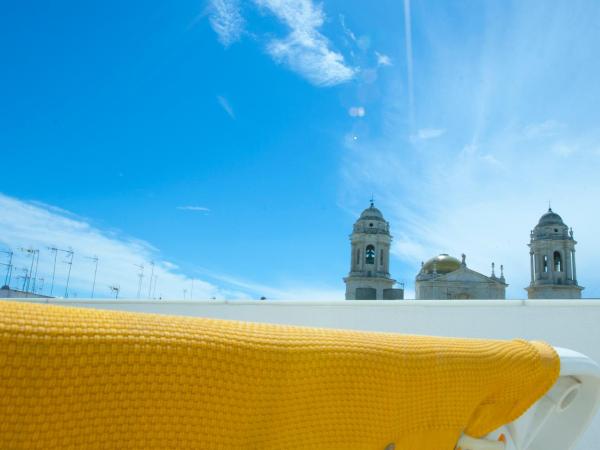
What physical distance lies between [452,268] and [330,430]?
23.6m

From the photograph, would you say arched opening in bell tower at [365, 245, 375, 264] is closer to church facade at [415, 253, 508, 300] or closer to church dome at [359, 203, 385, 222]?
church dome at [359, 203, 385, 222]

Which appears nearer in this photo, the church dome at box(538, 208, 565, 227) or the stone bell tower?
the stone bell tower

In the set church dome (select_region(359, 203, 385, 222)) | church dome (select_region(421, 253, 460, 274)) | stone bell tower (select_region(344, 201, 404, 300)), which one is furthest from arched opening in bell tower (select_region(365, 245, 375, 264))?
church dome (select_region(421, 253, 460, 274))

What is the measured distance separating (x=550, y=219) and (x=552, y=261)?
7.30ft

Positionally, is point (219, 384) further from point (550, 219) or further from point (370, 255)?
point (550, 219)

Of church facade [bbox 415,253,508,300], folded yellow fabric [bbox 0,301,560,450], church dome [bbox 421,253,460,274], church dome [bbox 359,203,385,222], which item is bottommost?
folded yellow fabric [bbox 0,301,560,450]

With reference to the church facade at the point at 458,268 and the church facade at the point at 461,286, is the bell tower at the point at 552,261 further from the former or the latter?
the church facade at the point at 461,286

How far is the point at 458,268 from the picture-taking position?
22.6 meters

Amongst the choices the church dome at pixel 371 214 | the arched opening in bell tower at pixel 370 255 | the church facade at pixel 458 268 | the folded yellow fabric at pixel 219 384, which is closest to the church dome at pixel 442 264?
the church facade at pixel 458 268

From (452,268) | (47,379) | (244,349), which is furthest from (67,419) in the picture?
(452,268)

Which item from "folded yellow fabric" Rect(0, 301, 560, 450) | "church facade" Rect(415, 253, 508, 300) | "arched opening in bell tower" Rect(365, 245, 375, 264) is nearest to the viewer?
"folded yellow fabric" Rect(0, 301, 560, 450)

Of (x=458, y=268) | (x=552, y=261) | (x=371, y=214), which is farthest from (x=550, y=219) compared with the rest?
(x=371, y=214)

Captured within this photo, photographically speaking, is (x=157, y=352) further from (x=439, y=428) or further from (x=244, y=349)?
(x=439, y=428)

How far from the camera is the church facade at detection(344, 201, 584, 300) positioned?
21.8 metres
